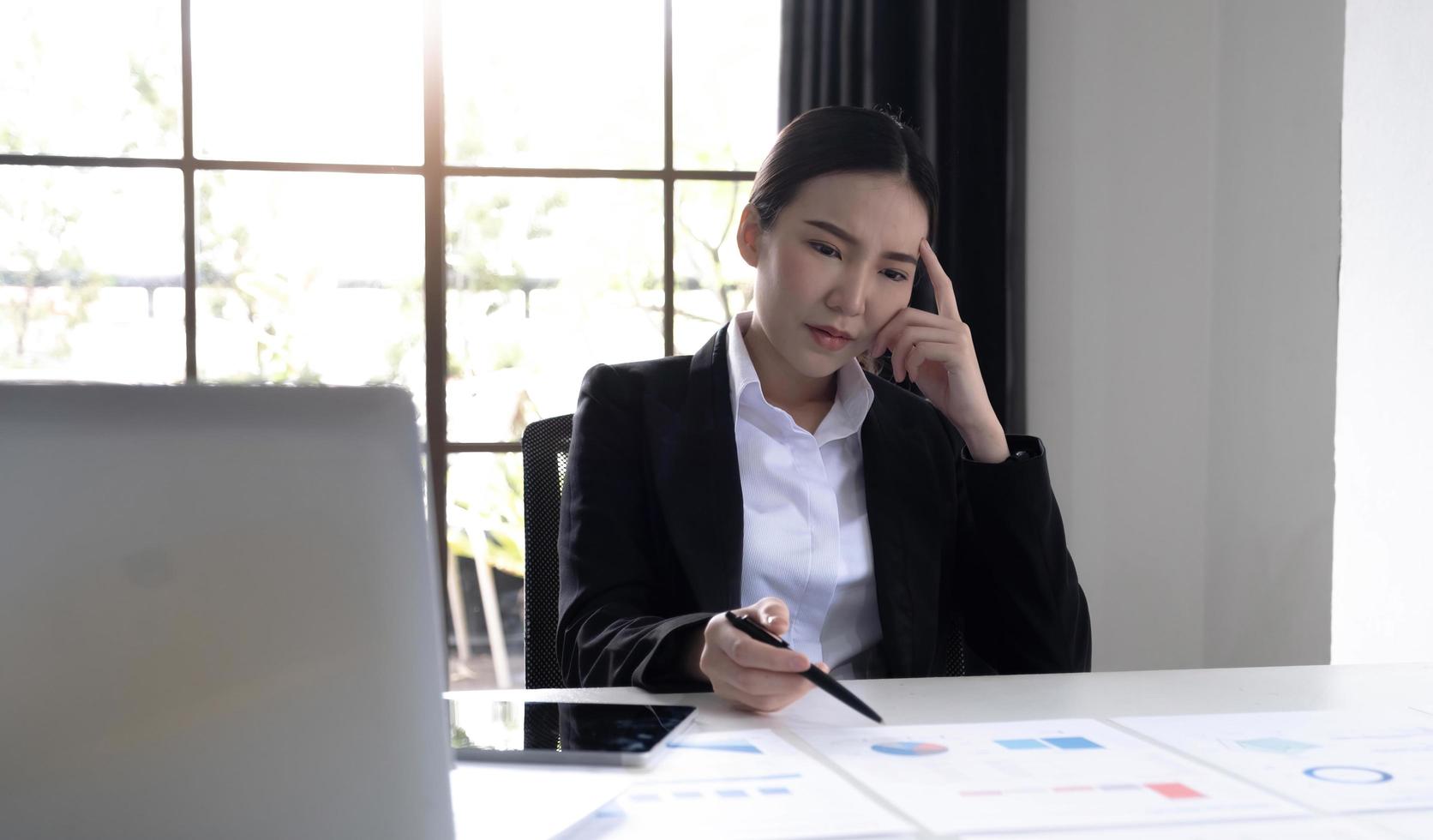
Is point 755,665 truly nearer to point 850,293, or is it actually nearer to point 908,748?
point 908,748

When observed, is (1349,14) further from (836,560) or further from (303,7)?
(303,7)

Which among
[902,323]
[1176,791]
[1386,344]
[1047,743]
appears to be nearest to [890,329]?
[902,323]

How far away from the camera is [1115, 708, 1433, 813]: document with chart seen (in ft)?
2.45

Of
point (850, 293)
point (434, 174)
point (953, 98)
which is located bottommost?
point (850, 293)

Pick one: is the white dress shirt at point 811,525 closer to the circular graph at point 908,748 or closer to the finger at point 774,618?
the finger at point 774,618

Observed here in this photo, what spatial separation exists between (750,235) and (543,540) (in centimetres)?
44

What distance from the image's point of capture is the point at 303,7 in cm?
282

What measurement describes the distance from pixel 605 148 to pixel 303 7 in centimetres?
76

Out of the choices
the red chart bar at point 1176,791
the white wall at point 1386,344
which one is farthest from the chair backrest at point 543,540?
the white wall at point 1386,344

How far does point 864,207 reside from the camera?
1.37 metres

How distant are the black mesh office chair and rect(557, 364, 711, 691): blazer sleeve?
0.07 ft

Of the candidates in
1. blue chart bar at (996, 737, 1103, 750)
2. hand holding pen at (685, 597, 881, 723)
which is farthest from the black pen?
blue chart bar at (996, 737, 1103, 750)

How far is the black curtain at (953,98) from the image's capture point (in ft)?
8.93

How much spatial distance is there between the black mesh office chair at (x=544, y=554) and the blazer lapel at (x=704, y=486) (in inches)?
5.3
